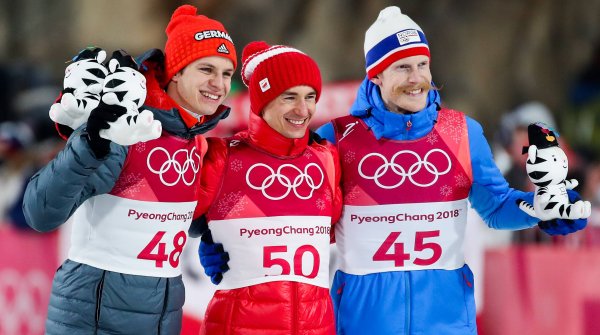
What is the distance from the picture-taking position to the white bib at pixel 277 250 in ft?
13.6

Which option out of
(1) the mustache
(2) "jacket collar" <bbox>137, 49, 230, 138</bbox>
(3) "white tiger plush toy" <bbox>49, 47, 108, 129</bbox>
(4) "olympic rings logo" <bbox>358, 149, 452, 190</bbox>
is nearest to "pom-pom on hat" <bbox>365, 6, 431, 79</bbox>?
(1) the mustache

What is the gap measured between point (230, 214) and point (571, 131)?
8720 millimetres

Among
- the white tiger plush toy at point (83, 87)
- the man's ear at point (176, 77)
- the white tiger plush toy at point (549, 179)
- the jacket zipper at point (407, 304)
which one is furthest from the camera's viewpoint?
the jacket zipper at point (407, 304)

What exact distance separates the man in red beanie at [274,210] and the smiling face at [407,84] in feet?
1.13

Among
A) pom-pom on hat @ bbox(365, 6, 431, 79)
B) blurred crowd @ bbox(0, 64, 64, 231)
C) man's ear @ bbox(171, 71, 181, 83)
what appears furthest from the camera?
blurred crowd @ bbox(0, 64, 64, 231)

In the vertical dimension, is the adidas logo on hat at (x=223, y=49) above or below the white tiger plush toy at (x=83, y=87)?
above

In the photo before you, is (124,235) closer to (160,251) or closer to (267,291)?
(160,251)

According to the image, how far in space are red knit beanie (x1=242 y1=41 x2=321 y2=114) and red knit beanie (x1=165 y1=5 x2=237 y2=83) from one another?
120 mm

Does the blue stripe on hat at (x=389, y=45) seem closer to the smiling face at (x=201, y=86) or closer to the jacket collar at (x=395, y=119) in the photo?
the jacket collar at (x=395, y=119)

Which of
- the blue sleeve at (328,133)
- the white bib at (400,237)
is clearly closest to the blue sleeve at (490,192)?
the white bib at (400,237)

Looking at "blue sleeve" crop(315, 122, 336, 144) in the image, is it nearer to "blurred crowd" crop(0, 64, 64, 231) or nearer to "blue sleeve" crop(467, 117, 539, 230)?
"blue sleeve" crop(467, 117, 539, 230)

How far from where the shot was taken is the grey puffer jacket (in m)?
3.75

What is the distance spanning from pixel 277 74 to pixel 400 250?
0.92 m

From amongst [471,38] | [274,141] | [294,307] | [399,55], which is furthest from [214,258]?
[471,38]
